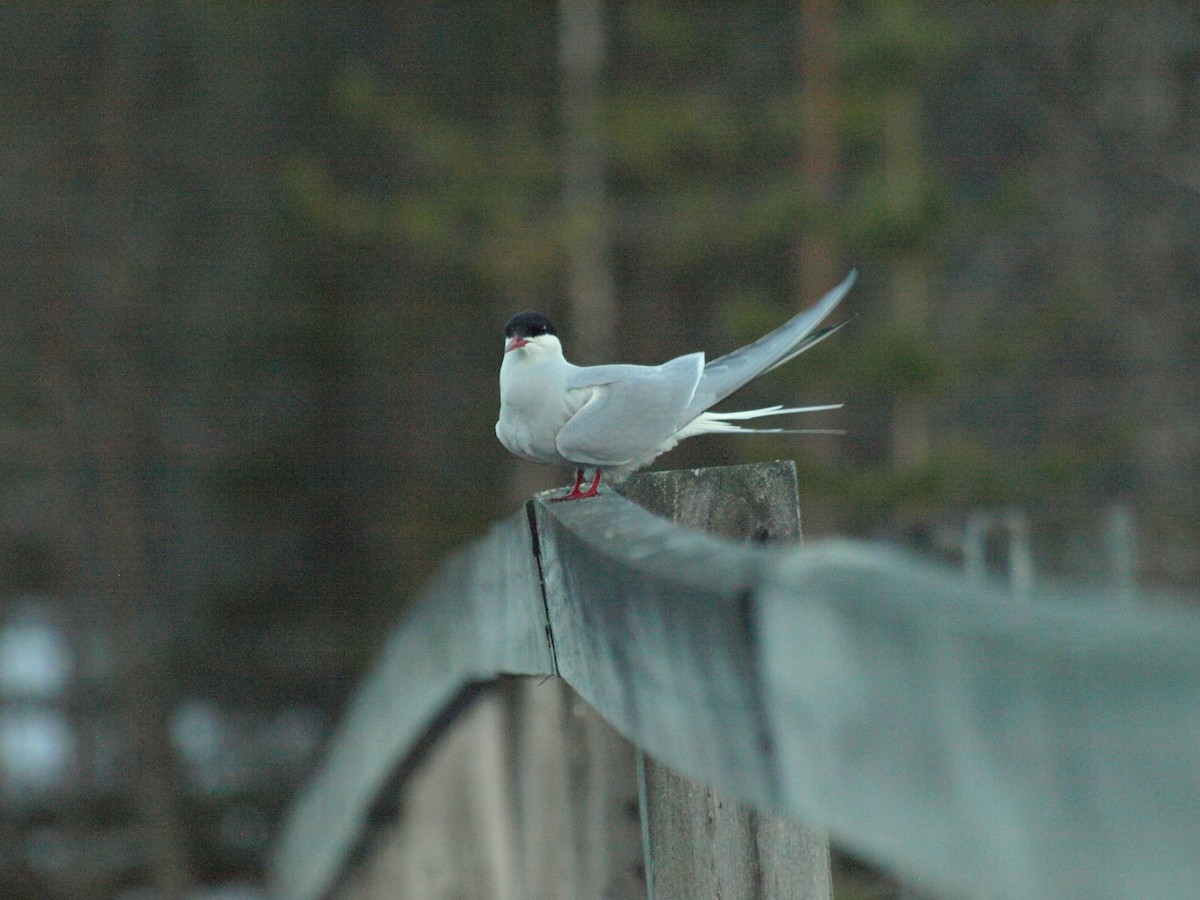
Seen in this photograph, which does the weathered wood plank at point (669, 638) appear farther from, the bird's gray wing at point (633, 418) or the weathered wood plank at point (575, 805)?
the bird's gray wing at point (633, 418)

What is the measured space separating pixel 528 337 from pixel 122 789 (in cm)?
1672

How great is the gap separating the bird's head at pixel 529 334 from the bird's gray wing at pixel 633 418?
286 mm

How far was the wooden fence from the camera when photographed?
830mm

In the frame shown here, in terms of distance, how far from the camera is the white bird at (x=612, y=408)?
121 inches

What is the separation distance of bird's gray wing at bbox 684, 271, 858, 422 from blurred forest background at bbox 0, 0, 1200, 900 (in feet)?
Result: 33.3

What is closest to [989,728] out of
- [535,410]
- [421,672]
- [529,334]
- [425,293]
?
[535,410]

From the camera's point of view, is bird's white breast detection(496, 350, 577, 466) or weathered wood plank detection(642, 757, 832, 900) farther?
bird's white breast detection(496, 350, 577, 466)

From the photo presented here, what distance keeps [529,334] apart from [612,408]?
0.40 metres

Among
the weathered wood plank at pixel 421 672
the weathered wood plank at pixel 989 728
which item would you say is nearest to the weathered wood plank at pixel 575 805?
the weathered wood plank at pixel 421 672

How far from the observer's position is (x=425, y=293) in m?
19.4

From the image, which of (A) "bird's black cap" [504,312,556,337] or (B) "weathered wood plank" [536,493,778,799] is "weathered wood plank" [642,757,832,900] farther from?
(A) "bird's black cap" [504,312,556,337]

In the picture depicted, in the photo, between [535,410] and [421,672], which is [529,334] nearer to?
[535,410]

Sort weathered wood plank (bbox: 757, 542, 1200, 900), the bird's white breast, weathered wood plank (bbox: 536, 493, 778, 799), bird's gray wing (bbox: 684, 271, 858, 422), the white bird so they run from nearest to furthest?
weathered wood plank (bbox: 757, 542, 1200, 900)
weathered wood plank (bbox: 536, 493, 778, 799)
bird's gray wing (bbox: 684, 271, 858, 422)
the white bird
the bird's white breast

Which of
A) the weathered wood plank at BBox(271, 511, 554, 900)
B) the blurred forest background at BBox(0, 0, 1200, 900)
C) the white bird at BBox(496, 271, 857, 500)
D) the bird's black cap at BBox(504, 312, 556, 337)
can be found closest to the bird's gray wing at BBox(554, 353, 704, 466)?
the white bird at BBox(496, 271, 857, 500)
